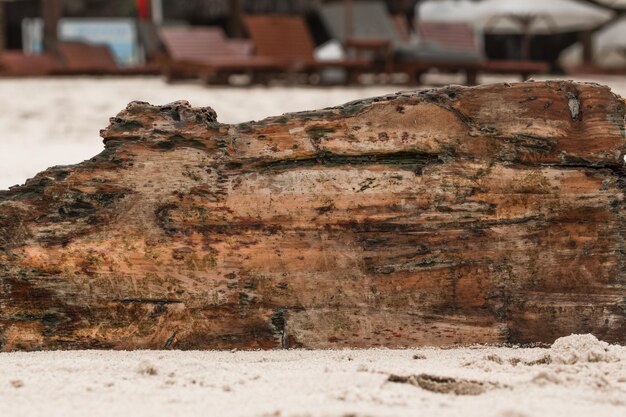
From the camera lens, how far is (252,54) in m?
12.6

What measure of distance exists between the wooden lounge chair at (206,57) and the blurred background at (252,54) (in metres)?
0.02

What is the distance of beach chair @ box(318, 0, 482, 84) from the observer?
11844 millimetres

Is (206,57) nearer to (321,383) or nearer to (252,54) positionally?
(252,54)

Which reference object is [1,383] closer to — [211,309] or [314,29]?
[211,309]

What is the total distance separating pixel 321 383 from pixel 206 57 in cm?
1082

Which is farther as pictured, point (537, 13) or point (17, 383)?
point (537, 13)

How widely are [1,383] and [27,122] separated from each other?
19.4 ft

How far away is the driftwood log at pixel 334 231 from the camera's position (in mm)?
2295

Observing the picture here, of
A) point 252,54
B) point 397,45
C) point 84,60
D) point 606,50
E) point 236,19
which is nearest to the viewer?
point 252,54

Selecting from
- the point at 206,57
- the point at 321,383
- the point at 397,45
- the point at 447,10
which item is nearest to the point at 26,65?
the point at 206,57

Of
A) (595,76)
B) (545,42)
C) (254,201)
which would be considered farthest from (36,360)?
(545,42)

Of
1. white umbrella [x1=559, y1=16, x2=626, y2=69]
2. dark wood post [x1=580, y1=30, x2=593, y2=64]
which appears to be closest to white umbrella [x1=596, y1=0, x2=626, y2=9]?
white umbrella [x1=559, y1=16, x2=626, y2=69]

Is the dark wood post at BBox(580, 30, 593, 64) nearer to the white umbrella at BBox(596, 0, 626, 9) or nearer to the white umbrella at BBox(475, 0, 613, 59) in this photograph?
the white umbrella at BBox(596, 0, 626, 9)

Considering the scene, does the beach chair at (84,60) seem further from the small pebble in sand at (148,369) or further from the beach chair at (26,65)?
the small pebble in sand at (148,369)
